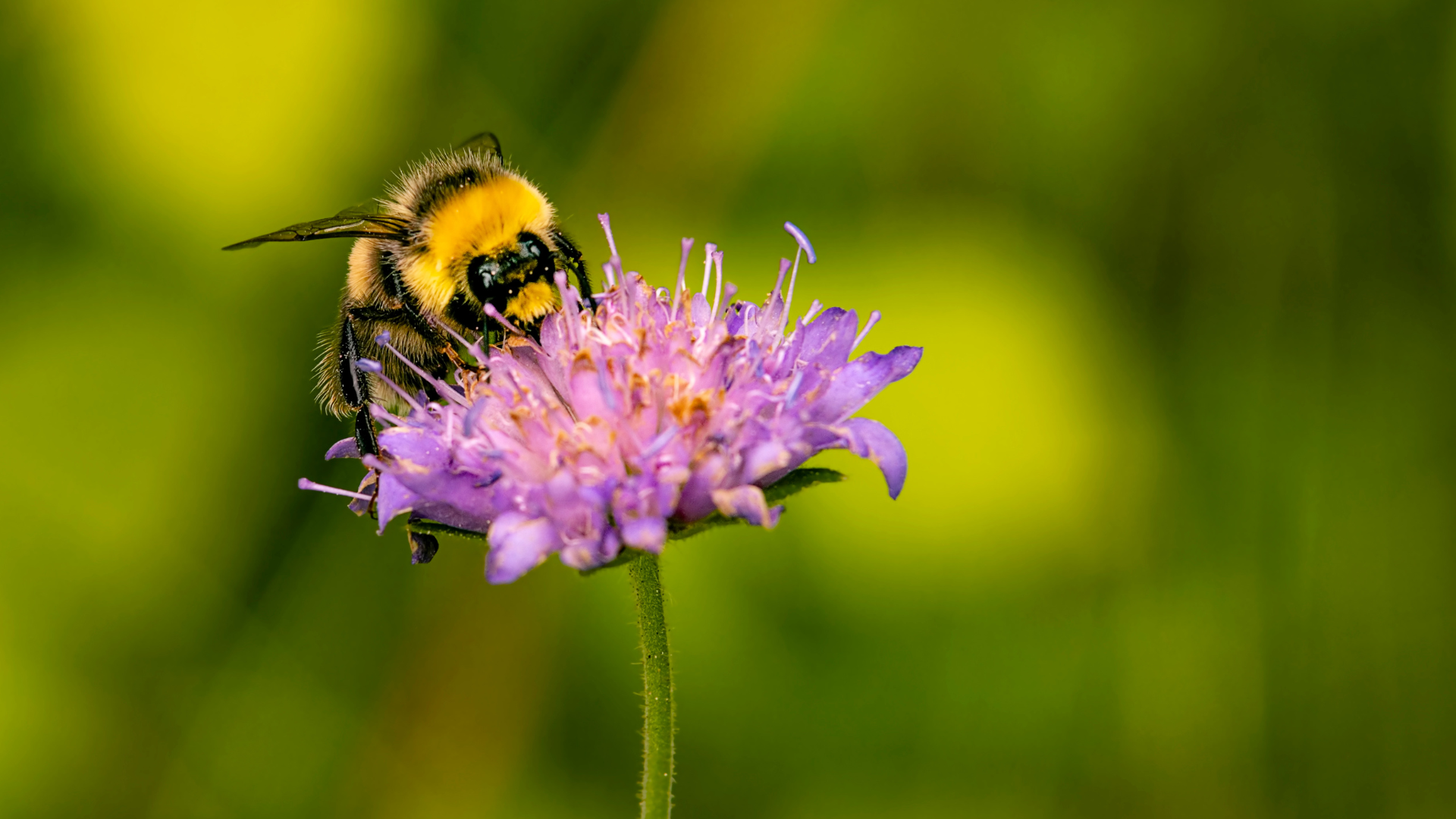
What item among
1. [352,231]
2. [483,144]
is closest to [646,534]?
[352,231]

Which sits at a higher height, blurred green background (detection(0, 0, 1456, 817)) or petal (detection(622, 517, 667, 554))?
blurred green background (detection(0, 0, 1456, 817))

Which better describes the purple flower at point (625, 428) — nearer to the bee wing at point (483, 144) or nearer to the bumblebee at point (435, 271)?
the bumblebee at point (435, 271)

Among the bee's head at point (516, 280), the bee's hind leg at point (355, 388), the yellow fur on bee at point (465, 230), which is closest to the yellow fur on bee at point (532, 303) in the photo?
the bee's head at point (516, 280)

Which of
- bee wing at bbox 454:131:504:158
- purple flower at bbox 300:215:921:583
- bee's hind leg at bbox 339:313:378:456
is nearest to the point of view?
purple flower at bbox 300:215:921:583

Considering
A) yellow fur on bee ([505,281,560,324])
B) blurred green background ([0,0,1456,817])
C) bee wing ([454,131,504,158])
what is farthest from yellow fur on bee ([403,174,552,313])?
blurred green background ([0,0,1456,817])

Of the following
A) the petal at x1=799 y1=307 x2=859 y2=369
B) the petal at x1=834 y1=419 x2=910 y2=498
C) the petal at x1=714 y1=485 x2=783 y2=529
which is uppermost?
the petal at x1=799 y1=307 x2=859 y2=369

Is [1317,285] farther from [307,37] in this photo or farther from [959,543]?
[307,37]

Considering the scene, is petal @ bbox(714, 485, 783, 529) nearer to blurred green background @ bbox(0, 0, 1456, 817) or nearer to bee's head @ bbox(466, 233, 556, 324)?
bee's head @ bbox(466, 233, 556, 324)
